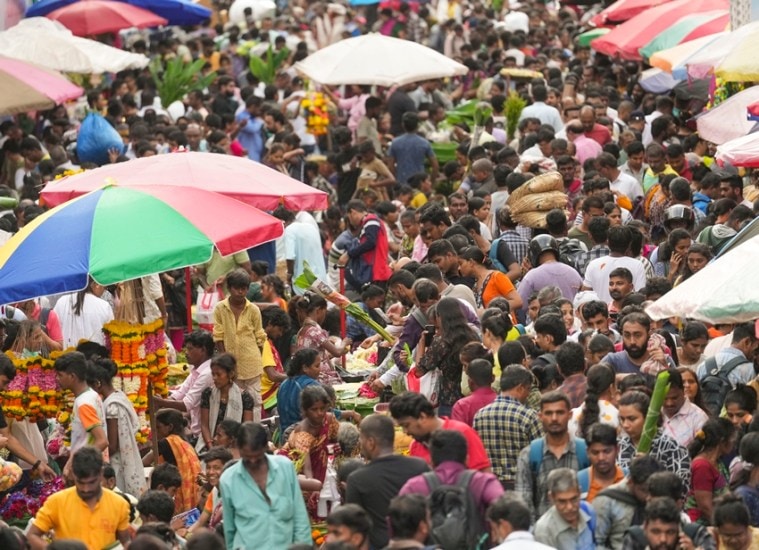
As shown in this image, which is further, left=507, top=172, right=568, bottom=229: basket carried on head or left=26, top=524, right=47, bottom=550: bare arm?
left=507, top=172, right=568, bottom=229: basket carried on head

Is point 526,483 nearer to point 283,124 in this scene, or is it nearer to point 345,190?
point 345,190

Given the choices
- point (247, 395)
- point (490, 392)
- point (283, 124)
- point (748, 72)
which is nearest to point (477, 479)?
point (490, 392)

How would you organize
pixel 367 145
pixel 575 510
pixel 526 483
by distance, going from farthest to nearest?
pixel 367 145
pixel 526 483
pixel 575 510

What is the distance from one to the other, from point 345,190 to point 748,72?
5984mm

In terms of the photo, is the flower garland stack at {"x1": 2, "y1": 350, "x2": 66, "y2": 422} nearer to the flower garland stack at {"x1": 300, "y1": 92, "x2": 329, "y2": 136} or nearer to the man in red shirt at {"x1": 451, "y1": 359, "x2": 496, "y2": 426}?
the man in red shirt at {"x1": 451, "y1": 359, "x2": 496, "y2": 426}

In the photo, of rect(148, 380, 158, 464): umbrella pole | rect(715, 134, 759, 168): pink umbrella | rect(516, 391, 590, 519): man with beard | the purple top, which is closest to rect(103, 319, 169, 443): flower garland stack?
rect(148, 380, 158, 464): umbrella pole

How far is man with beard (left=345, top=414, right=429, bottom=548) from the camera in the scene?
7988mm

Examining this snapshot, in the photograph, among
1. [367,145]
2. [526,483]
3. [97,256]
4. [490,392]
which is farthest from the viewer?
[367,145]

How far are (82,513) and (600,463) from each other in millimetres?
2528

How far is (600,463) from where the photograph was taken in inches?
324

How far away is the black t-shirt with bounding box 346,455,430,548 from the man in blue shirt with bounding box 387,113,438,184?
11473 millimetres

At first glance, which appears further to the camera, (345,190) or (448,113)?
(448,113)

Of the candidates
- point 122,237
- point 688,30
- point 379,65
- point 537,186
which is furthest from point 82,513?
point 688,30

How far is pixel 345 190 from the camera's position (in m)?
18.7
